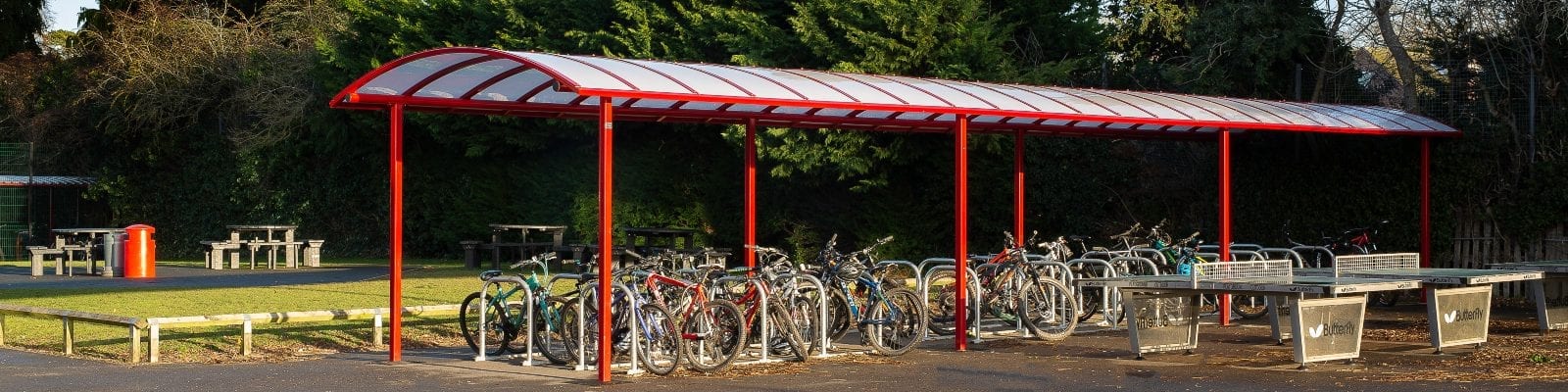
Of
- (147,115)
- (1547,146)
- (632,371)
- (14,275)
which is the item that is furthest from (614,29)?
(632,371)

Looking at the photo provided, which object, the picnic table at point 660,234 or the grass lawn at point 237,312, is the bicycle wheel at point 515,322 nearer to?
the grass lawn at point 237,312

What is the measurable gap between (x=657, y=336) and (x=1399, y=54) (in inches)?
411

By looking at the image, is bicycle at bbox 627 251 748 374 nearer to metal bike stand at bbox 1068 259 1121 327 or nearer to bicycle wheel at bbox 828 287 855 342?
bicycle wheel at bbox 828 287 855 342

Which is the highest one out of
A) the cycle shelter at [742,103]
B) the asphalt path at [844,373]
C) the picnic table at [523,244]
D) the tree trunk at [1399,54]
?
the tree trunk at [1399,54]

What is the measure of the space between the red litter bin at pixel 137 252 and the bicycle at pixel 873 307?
41.9 feet

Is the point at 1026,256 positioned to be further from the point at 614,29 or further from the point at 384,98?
the point at 614,29

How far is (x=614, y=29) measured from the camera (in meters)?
23.1

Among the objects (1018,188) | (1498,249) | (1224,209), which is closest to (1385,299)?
(1498,249)

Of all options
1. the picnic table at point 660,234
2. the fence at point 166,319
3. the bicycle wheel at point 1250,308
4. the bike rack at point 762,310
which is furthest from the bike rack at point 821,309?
the picnic table at point 660,234

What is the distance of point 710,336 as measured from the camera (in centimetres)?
944

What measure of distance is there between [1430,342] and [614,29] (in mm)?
14279

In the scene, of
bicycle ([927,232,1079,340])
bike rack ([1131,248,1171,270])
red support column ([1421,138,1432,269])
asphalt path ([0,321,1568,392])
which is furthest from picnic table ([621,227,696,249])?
asphalt path ([0,321,1568,392])

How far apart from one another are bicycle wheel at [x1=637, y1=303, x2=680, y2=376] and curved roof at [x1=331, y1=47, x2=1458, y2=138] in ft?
4.00

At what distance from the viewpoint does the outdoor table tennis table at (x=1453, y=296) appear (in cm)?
1062
